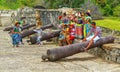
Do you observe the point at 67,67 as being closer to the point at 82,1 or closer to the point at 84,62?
the point at 84,62

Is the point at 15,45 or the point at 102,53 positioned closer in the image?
the point at 102,53

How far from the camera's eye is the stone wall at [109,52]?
37.6ft

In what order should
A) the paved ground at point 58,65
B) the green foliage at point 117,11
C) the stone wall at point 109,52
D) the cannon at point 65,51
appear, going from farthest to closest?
the green foliage at point 117,11 < the stone wall at point 109,52 < the cannon at point 65,51 < the paved ground at point 58,65

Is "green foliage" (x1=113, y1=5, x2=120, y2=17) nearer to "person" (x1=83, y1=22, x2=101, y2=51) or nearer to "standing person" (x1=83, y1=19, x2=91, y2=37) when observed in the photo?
"standing person" (x1=83, y1=19, x2=91, y2=37)

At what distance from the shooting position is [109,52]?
11922 millimetres

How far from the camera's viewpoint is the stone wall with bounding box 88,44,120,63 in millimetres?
11459

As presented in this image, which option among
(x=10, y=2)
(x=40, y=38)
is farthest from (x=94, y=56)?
(x=10, y=2)

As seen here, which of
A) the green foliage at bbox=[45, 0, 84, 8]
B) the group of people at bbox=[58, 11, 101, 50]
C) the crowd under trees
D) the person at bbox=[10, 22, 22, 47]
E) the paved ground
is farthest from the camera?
the green foliage at bbox=[45, 0, 84, 8]

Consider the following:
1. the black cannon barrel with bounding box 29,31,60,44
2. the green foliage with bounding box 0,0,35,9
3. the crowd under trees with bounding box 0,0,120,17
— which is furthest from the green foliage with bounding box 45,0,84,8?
the black cannon barrel with bounding box 29,31,60,44

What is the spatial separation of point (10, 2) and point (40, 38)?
113ft

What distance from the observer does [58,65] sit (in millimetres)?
10945

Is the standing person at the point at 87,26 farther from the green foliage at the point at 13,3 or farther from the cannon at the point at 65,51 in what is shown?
the green foliage at the point at 13,3

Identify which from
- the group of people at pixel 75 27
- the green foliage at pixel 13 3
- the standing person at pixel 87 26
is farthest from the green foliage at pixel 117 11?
the standing person at pixel 87 26

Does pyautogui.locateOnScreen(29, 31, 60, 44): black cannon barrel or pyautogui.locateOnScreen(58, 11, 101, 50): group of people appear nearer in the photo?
pyautogui.locateOnScreen(58, 11, 101, 50): group of people
